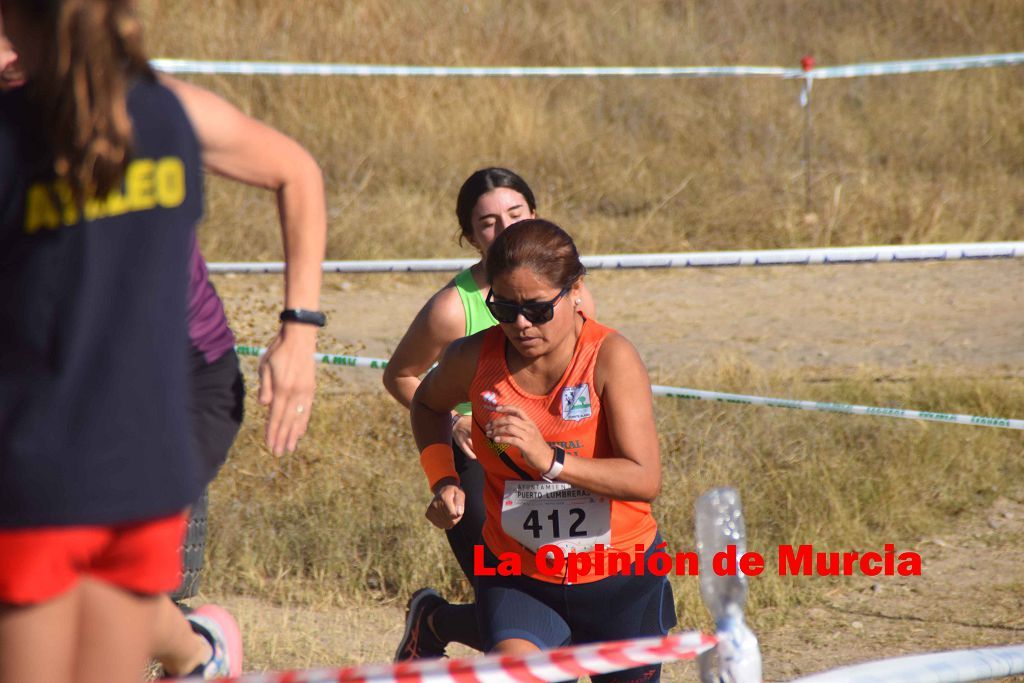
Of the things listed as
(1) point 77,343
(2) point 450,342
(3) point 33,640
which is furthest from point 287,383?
(2) point 450,342

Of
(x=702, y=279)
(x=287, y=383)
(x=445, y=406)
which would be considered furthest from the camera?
(x=702, y=279)

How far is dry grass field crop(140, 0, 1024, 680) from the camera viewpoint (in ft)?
17.2

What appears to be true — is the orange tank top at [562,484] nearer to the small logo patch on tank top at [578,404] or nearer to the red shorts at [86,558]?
the small logo patch on tank top at [578,404]

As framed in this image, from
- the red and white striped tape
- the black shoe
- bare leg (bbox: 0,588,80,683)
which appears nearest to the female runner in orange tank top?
the red and white striped tape

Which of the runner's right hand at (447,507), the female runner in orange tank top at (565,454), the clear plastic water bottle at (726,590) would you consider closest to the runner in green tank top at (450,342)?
the runner's right hand at (447,507)

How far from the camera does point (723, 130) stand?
1164 centimetres

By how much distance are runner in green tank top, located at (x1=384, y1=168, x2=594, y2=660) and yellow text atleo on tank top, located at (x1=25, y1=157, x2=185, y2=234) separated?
6.61ft

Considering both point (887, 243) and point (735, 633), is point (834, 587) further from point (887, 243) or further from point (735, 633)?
point (887, 243)

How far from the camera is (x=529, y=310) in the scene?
10.1 feet

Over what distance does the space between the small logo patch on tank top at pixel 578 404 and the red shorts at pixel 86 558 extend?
4.40ft

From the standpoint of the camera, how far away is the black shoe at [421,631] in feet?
12.9

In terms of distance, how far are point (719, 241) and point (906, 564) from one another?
5.01 m

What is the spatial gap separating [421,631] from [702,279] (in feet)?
20.7

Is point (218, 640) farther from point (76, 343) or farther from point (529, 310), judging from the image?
point (76, 343)
